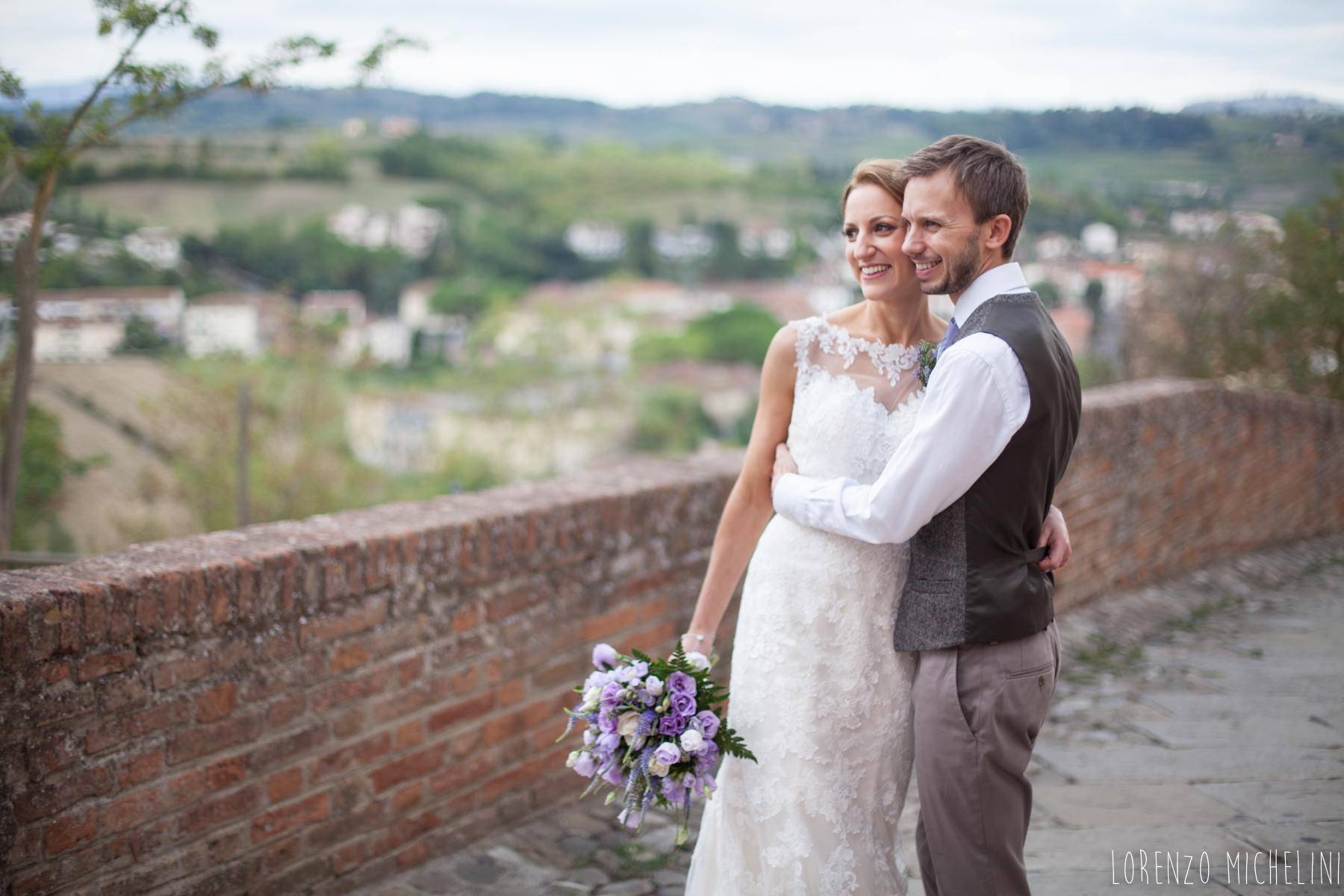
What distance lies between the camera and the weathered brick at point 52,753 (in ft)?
5.97

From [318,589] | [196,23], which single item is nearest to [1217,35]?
[196,23]

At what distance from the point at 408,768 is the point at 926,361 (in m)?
1.76

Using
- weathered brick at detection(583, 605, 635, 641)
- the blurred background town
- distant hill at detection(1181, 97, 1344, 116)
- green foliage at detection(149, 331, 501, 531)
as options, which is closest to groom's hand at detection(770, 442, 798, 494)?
the blurred background town

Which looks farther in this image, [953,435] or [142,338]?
[142,338]

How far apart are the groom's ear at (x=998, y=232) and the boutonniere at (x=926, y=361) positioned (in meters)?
0.29

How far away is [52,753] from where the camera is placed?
1.85 m

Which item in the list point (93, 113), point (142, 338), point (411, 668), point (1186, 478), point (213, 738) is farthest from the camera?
point (142, 338)

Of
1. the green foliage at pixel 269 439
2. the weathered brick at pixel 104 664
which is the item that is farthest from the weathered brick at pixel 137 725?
the green foliage at pixel 269 439

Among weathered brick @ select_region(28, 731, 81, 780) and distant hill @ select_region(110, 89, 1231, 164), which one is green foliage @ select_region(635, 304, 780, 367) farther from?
weathered brick @ select_region(28, 731, 81, 780)

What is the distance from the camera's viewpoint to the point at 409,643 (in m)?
2.56

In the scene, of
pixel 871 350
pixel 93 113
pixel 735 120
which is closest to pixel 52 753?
pixel 871 350

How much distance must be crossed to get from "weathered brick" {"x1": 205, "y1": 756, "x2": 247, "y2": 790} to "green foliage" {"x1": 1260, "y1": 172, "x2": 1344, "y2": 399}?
10277 millimetres

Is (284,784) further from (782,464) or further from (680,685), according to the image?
(782,464)

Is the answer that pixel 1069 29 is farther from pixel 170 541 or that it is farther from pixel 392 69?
pixel 170 541
